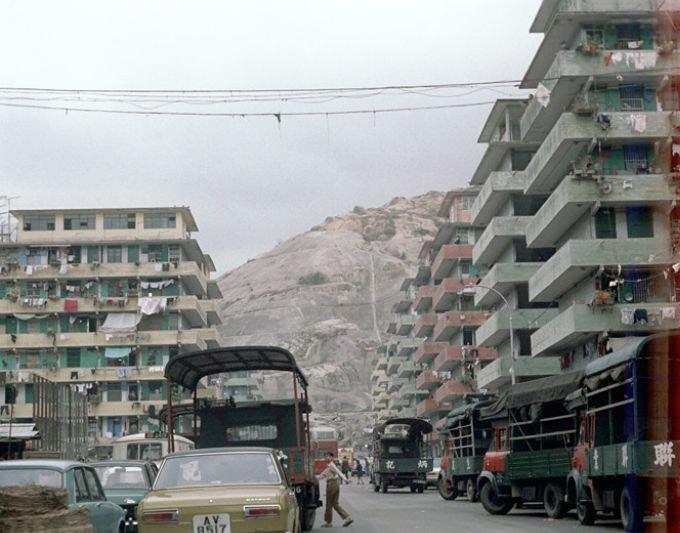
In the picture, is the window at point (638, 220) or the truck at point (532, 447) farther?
the window at point (638, 220)

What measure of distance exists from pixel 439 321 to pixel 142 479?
65800mm

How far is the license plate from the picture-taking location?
12.1m

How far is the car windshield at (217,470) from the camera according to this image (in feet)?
43.3

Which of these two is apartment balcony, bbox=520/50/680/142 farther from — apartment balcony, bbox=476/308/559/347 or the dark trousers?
the dark trousers

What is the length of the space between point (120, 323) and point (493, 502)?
191ft

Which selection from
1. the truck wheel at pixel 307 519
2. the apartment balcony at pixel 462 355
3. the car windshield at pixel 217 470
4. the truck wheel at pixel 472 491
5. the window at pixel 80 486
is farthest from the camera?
the apartment balcony at pixel 462 355

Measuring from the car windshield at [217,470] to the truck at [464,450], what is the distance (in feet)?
63.8

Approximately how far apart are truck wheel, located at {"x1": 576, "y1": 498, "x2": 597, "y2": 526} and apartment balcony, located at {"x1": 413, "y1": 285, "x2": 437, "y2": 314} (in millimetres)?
70419

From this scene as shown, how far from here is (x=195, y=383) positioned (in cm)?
2523

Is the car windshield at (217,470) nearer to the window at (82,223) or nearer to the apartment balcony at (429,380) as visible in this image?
the window at (82,223)

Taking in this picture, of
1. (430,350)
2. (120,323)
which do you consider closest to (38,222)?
(120,323)

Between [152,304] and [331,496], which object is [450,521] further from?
[152,304]

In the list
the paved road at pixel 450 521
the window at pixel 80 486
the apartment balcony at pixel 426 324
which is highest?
the apartment balcony at pixel 426 324

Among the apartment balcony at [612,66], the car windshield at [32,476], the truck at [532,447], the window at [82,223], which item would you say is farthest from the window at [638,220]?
the window at [82,223]
